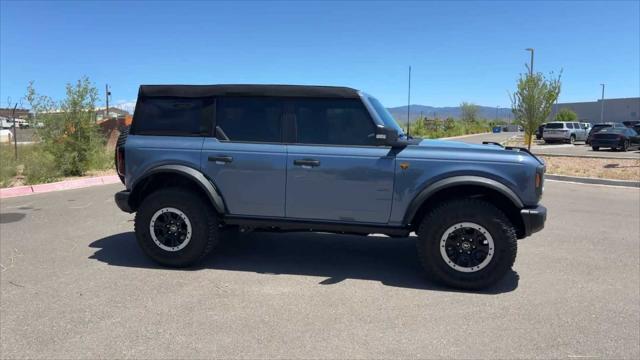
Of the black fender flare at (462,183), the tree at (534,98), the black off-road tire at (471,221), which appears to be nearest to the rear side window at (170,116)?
the black fender flare at (462,183)

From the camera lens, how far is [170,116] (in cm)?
497

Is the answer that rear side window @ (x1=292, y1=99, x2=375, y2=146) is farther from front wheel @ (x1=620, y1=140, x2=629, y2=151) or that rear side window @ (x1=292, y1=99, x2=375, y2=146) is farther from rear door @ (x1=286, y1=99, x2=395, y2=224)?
front wheel @ (x1=620, y1=140, x2=629, y2=151)

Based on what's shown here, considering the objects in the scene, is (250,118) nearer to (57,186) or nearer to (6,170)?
(57,186)

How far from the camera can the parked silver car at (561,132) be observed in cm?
3400

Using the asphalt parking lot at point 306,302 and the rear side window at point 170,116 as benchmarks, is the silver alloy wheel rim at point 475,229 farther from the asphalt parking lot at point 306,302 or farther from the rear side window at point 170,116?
the rear side window at point 170,116

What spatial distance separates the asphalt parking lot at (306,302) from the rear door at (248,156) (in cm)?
76

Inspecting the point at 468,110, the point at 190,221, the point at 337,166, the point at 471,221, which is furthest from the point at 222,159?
the point at 468,110

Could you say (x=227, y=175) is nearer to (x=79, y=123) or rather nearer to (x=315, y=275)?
(x=315, y=275)

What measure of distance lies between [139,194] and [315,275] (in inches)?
83.9

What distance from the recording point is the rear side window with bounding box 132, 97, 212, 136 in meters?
4.91

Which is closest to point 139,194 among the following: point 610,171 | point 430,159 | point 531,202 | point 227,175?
point 227,175

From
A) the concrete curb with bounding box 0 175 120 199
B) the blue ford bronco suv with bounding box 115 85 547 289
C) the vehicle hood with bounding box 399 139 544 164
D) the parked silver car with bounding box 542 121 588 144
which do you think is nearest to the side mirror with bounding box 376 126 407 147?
the blue ford bronco suv with bounding box 115 85 547 289

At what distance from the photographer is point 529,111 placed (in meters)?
21.6

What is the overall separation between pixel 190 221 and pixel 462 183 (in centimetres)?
273
